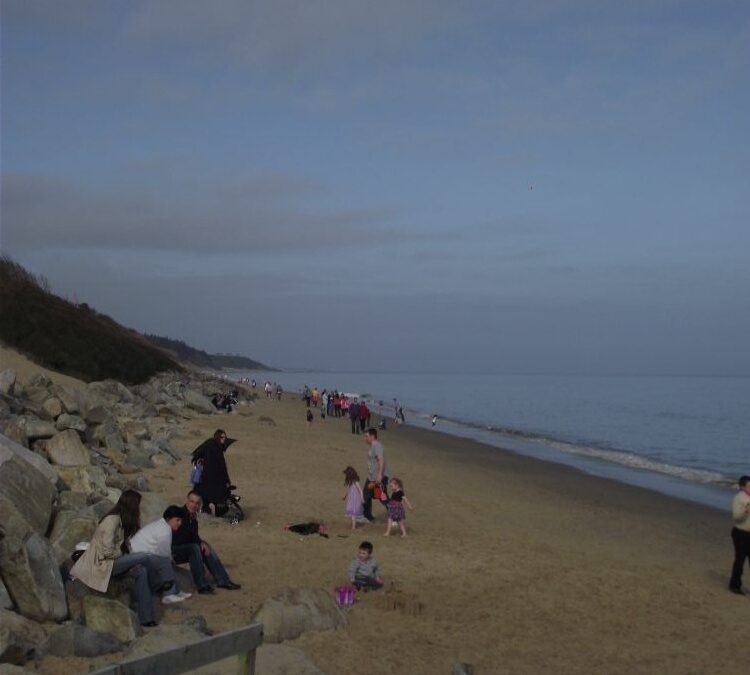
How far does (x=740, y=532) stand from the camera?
10617 mm

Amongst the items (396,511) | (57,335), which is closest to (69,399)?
(396,511)

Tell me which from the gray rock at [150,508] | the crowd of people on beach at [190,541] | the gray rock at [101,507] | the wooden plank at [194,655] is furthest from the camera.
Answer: the gray rock at [150,508]

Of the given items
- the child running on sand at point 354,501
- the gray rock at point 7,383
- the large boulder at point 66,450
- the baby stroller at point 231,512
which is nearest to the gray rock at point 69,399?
the gray rock at point 7,383

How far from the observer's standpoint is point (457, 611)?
9.05 m

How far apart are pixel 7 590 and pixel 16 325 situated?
34.9 meters

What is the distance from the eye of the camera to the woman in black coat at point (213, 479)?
12.6 metres

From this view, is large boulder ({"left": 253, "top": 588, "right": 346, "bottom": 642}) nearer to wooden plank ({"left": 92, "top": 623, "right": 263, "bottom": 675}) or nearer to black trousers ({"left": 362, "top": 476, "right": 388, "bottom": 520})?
wooden plank ({"left": 92, "top": 623, "right": 263, "bottom": 675})

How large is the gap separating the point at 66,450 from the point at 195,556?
14.9ft

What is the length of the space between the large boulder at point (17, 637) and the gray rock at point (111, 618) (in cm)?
43

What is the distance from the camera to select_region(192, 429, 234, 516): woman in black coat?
12.6 metres

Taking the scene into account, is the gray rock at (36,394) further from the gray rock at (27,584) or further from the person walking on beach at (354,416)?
the person walking on beach at (354,416)

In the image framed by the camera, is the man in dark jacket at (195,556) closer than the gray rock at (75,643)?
No

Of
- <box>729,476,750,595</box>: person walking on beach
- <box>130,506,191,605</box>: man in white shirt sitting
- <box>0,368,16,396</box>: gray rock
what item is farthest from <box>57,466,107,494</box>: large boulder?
<box>729,476,750,595</box>: person walking on beach

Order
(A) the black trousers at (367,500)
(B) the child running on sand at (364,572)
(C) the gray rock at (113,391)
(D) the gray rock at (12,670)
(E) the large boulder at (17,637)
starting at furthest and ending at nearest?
(C) the gray rock at (113,391)
(A) the black trousers at (367,500)
(B) the child running on sand at (364,572)
(E) the large boulder at (17,637)
(D) the gray rock at (12,670)
